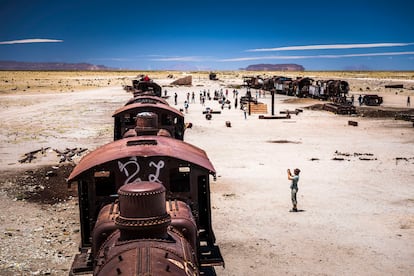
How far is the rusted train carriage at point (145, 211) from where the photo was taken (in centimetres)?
563

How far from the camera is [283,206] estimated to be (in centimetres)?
1568

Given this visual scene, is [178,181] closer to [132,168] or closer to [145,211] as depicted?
[132,168]

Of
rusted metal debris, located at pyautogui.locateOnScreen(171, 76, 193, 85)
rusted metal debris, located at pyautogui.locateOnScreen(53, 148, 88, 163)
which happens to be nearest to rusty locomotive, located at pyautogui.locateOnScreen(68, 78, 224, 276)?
rusted metal debris, located at pyautogui.locateOnScreen(53, 148, 88, 163)

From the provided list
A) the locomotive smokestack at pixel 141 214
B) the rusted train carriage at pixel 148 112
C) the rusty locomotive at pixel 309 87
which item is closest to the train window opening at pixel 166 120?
the rusted train carriage at pixel 148 112

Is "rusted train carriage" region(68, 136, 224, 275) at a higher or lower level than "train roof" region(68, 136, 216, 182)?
lower

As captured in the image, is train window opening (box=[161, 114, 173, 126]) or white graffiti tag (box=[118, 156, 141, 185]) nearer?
white graffiti tag (box=[118, 156, 141, 185])

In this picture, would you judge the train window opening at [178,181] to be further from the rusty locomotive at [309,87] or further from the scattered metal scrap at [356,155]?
the rusty locomotive at [309,87]

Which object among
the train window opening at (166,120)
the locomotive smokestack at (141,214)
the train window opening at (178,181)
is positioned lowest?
the train window opening at (178,181)

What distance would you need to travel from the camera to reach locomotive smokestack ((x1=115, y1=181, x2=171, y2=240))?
6027mm

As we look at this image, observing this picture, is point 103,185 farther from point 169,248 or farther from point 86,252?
point 169,248

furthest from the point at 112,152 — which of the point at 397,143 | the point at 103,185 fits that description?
the point at 397,143

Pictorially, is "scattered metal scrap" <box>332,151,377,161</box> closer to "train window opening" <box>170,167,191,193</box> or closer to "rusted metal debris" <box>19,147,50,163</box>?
"train window opening" <box>170,167,191,193</box>

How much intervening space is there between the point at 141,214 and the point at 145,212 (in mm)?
68

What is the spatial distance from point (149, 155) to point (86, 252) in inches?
105
